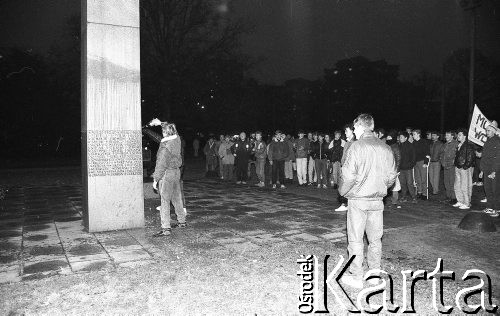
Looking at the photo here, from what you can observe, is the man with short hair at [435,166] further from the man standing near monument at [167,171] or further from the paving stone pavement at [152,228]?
the man standing near monument at [167,171]

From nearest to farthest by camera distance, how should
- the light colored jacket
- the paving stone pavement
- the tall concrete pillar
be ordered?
the paving stone pavement → the tall concrete pillar → the light colored jacket

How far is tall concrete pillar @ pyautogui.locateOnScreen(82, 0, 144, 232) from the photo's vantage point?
7.82 m

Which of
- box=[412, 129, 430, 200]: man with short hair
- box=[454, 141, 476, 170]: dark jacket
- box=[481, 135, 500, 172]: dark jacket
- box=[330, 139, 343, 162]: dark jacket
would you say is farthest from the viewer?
box=[330, 139, 343, 162]: dark jacket

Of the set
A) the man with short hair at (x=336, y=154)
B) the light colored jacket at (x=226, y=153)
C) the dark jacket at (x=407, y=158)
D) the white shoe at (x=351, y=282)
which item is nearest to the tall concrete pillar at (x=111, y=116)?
the white shoe at (x=351, y=282)

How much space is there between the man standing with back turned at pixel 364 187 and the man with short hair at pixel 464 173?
6.23 meters

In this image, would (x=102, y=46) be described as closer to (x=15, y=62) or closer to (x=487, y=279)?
(x=487, y=279)

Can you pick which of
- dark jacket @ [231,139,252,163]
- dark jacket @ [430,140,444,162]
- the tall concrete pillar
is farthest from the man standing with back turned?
dark jacket @ [231,139,252,163]

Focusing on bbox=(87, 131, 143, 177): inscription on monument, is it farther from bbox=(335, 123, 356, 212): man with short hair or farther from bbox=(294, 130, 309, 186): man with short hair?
bbox=(294, 130, 309, 186): man with short hair

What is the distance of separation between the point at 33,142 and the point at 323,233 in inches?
1447

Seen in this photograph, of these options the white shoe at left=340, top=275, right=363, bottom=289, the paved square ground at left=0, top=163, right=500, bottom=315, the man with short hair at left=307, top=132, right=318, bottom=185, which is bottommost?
the paved square ground at left=0, top=163, right=500, bottom=315

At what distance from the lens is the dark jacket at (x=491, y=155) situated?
902 centimetres

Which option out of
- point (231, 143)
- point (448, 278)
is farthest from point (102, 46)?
point (231, 143)

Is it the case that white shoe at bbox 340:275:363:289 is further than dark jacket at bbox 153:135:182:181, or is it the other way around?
dark jacket at bbox 153:135:182:181

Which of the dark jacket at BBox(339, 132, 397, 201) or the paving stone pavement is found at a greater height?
the dark jacket at BBox(339, 132, 397, 201)
